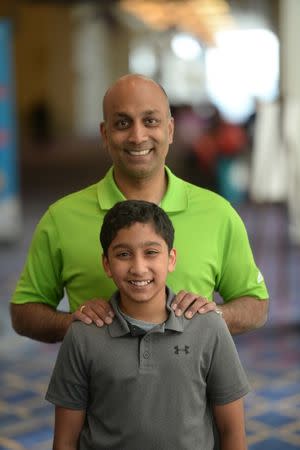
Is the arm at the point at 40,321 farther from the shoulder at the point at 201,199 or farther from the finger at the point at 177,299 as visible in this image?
the shoulder at the point at 201,199

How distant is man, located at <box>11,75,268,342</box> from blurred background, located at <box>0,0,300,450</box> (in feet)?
5.94

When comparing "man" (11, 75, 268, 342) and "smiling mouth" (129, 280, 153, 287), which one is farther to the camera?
"man" (11, 75, 268, 342)

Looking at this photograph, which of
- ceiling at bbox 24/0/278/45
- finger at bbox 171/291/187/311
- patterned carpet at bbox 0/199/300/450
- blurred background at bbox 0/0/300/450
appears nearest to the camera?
finger at bbox 171/291/187/311

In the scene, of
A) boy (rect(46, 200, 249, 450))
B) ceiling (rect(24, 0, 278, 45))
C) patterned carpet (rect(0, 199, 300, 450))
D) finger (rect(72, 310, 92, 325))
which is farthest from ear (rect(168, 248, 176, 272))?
ceiling (rect(24, 0, 278, 45))

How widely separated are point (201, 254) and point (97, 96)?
28.7 m

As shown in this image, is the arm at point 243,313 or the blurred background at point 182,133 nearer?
Result: the arm at point 243,313

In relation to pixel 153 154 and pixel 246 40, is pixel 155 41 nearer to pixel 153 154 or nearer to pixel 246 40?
pixel 246 40

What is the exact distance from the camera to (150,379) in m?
2.27

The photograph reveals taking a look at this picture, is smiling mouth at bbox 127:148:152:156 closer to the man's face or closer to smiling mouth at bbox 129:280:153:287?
the man's face

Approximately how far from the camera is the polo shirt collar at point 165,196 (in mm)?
2568

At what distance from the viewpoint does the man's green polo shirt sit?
8.36 ft

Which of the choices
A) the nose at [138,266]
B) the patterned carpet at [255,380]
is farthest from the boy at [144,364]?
the patterned carpet at [255,380]

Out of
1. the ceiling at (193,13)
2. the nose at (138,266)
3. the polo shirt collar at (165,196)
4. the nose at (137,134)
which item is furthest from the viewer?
the ceiling at (193,13)

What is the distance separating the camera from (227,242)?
2.61 meters
